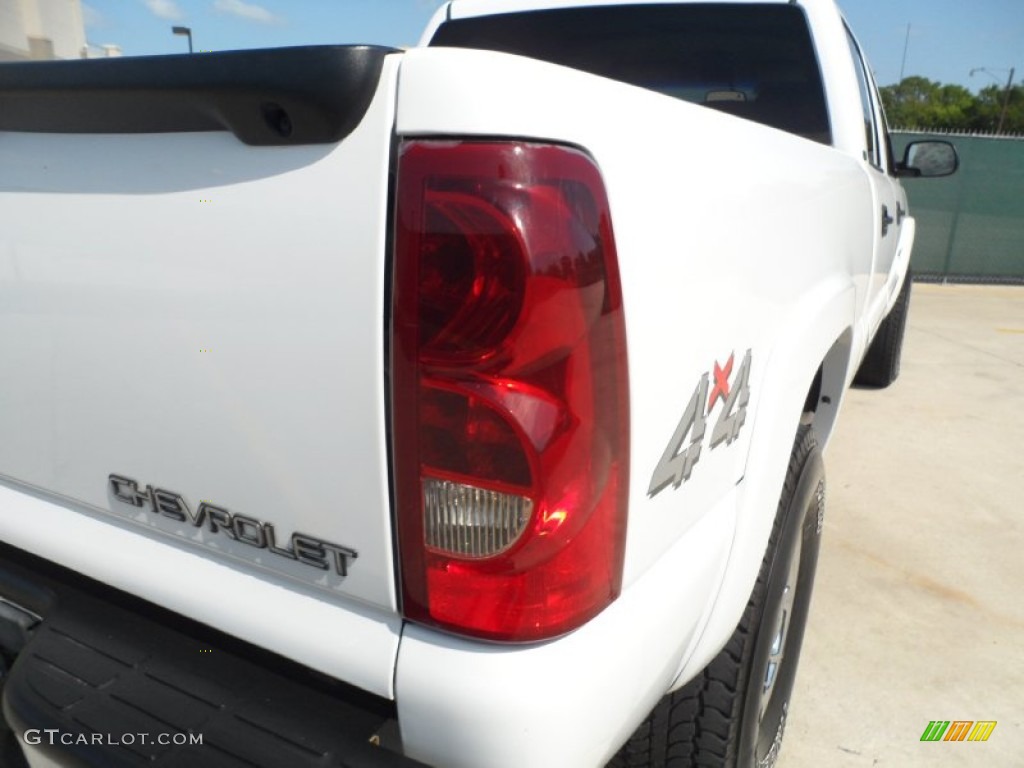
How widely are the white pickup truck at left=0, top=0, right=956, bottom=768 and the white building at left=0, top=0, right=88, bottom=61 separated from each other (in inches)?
95.2

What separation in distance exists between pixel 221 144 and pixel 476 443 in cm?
49

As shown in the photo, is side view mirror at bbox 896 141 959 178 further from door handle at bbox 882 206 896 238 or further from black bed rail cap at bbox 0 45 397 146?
black bed rail cap at bbox 0 45 397 146

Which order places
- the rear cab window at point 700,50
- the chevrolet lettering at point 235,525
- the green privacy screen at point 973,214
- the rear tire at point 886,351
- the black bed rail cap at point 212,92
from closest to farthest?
the black bed rail cap at point 212,92
the chevrolet lettering at point 235,525
the rear cab window at point 700,50
the rear tire at point 886,351
the green privacy screen at point 973,214

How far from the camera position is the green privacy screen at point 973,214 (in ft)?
34.5

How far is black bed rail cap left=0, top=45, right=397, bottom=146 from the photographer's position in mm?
918

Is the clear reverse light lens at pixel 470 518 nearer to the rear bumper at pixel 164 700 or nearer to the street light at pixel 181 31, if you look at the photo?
the rear bumper at pixel 164 700

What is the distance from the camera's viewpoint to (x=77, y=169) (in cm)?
115

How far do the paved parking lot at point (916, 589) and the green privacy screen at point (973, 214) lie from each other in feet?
20.3

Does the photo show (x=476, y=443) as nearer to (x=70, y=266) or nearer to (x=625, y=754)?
(x=70, y=266)

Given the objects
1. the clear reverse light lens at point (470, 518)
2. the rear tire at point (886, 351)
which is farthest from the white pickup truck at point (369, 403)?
the rear tire at point (886, 351)

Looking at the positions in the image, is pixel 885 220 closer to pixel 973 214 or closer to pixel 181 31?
pixel 181 31

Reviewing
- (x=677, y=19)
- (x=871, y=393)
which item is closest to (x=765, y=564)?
(x=677, y=19)

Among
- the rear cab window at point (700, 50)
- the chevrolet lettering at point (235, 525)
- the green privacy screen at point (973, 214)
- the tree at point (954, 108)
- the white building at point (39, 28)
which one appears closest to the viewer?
the chevrolet lettering at point (235, 525)

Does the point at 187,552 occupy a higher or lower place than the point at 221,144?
lower
